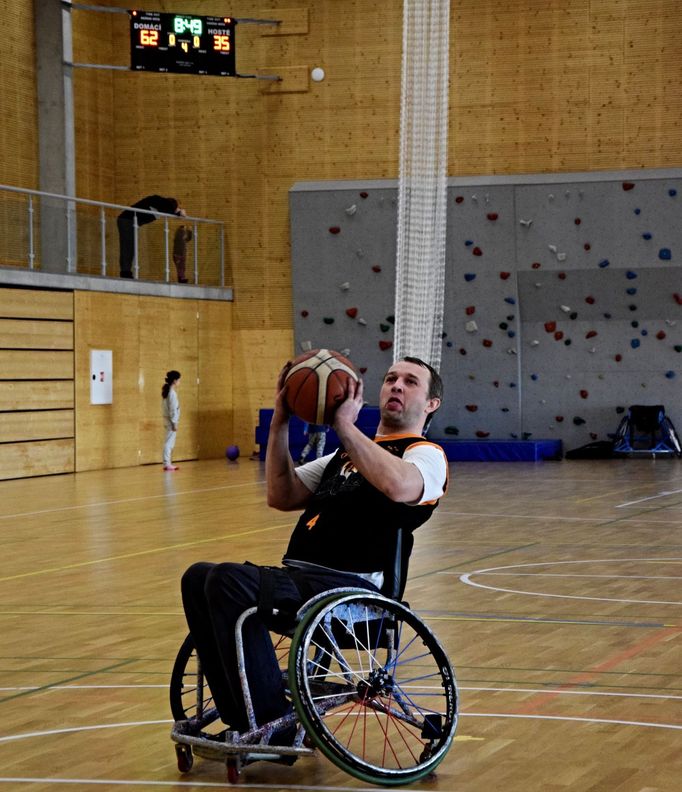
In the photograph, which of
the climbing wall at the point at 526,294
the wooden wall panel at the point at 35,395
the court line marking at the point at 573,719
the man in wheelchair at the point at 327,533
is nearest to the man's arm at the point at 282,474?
the man in wheelchair at the point at 327,533

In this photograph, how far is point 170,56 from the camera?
1964 centimetres

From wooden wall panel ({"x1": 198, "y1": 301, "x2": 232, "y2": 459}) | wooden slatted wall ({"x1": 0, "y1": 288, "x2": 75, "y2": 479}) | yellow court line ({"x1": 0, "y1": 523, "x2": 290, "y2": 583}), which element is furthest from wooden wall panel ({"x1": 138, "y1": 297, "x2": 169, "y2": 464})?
yellow court line ({"x1": 0, "y1": 523, "x2": 290, "y2": 583})

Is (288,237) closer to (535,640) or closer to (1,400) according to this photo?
(1,400)

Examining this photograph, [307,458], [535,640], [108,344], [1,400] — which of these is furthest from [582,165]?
[535,640]

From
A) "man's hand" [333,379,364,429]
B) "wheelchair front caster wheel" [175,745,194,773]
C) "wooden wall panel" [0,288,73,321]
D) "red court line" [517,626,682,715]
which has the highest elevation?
"wooden wall panel" [0,288,73,321]

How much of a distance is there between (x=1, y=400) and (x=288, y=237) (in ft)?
22.2

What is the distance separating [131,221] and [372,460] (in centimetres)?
1679

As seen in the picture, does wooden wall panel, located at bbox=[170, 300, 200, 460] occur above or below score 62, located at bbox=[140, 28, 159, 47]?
below

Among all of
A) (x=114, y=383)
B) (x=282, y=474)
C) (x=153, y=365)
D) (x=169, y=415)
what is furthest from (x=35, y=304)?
(x=282, y=474)

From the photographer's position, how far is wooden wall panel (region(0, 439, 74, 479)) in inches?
723

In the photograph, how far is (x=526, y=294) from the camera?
22.1m

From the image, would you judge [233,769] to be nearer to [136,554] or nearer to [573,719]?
[573,719]

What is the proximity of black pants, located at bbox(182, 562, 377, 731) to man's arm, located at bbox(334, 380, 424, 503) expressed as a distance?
15.6 inches

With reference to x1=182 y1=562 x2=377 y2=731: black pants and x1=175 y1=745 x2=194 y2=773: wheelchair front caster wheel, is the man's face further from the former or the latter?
x1=175 y1=745 x2=194 y2=773: wheelchair front caster wheel
